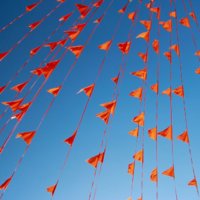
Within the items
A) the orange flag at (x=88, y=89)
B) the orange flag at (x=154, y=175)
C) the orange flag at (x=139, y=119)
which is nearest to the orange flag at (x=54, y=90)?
the orange flag at (x=88, y=89)

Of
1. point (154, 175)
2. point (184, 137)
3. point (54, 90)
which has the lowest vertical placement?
point (154, 175)

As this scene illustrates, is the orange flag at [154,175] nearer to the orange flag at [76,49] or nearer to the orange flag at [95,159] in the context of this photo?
the orange flag at [95,159]

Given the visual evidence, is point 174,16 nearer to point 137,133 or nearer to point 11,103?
point 137,133

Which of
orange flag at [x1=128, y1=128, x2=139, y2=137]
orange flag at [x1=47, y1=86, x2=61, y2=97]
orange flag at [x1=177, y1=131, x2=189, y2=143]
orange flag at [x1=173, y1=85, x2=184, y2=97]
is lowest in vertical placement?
orange flag at [x1=177, y1=131, x2=189, y2=143]

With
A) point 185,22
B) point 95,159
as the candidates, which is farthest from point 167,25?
point 95,159

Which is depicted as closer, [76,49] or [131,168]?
[76,49]

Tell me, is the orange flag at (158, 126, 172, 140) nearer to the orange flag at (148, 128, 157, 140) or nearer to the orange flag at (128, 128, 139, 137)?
the orange flag at (148, 128, 157, 140)

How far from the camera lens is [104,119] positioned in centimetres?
692

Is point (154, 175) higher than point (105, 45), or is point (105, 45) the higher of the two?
point (105, 45)

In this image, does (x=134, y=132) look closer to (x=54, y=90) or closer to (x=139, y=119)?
(x=139, y=119)

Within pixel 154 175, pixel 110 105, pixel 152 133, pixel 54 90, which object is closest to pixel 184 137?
pixel 152 133

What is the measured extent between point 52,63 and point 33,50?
54cm

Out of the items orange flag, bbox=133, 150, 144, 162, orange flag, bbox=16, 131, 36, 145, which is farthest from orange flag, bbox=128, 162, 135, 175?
orange flag, bbox=16, 131, 36, 145

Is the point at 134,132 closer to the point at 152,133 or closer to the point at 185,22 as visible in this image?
the point at 152,133
